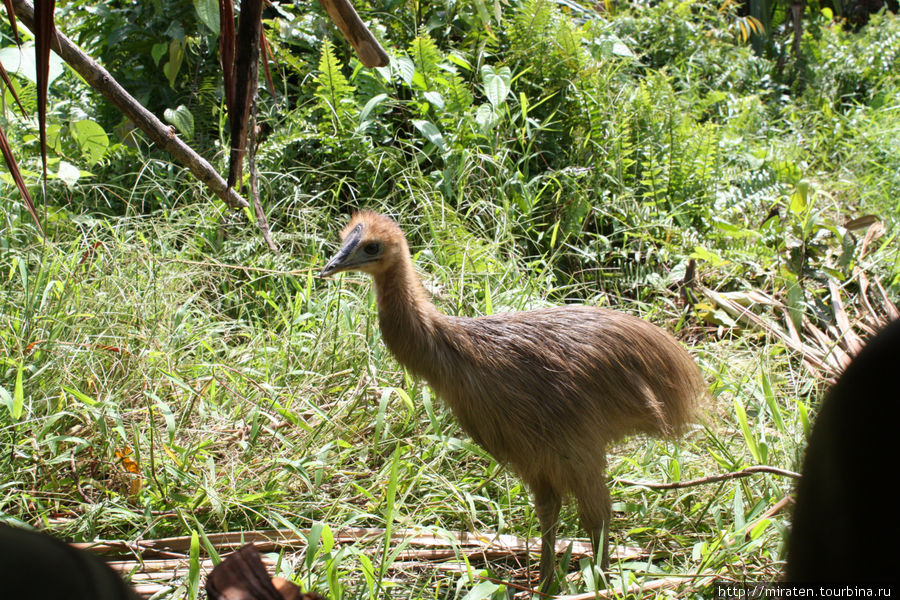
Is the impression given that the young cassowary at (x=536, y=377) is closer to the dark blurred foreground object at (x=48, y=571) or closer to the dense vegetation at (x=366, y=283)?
the dense vegetation at (x=366, y=283)

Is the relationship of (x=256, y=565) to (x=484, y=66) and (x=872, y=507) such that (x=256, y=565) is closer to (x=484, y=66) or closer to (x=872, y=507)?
(x=872, y=507)

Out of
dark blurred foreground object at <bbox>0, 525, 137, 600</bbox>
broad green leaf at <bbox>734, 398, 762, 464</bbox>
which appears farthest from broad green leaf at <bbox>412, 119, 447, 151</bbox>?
dark blurred foreground object at <bbox>0, 525, 137, 600</bbox>

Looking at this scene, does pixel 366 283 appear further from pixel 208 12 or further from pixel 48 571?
pixel 48 571

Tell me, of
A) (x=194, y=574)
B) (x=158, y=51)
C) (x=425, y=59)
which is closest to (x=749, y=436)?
(x=194, y=574)

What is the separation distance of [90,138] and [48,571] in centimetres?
374

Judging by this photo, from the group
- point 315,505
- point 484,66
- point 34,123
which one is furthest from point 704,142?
point 34,123

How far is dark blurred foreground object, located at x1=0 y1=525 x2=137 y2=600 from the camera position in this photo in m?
0.71

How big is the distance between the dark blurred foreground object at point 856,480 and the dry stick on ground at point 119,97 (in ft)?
5.90

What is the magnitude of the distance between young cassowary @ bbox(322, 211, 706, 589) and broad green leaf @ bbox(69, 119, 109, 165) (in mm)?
1927

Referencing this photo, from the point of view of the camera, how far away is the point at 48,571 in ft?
2.44

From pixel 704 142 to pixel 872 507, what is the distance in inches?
175

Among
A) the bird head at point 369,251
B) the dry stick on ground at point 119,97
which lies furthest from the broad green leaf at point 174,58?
the bird head at point 369,251

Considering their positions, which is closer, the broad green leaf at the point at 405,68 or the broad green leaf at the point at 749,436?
the broad green leaf at the point at 749,436

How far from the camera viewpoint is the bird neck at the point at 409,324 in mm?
2639
